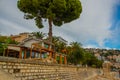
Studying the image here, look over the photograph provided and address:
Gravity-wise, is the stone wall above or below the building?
below

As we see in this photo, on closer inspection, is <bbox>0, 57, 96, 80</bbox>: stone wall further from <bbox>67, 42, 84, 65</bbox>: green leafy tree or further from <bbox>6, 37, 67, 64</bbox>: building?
<bbox>67, 42, 84, 65</bbox>: green leafy tree

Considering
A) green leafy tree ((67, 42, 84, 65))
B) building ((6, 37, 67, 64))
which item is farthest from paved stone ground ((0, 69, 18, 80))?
green leafy tree ((67, 42, 84, 65))

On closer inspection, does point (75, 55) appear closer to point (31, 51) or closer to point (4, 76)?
point (31, 51)

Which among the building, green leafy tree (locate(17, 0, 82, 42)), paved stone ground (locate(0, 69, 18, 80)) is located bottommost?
paved stone ground (locate(0, 69, 18, 80))

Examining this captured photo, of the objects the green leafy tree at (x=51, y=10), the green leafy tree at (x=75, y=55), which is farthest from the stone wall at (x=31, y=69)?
the green leafy tree at (x=75, y=55)

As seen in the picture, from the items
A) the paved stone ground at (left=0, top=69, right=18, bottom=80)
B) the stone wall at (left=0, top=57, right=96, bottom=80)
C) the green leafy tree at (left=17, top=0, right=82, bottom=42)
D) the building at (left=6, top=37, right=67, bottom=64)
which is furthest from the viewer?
the green leafy tree at (left=17, top=0, right=82, bottom=42)

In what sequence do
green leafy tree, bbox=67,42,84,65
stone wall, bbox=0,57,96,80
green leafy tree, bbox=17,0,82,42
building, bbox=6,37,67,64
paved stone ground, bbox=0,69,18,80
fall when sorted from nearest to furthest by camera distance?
paved stone ground, bbox=0,69,18,80, stone wall, bbox=0,57,96,80, building, bbox=6,37,67,64, green leafy tree, bbox=17,0,82,42, green leafy tree, bbox=67,42,84,65

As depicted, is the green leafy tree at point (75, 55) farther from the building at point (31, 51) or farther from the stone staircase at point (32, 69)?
the stone staircase at point (32, 69)

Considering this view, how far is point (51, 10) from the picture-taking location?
27.6m

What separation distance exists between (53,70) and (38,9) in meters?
16.5

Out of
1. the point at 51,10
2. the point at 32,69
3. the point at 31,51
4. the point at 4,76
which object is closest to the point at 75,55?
the point at 51,10

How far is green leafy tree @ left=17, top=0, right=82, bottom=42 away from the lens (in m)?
27.6

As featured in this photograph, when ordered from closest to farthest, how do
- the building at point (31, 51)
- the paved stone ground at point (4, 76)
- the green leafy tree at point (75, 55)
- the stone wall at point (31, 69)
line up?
1. the paved stone ground at point (4, 76)
2. the stone wall at point (31, 69)
3. the building at point (31, 51)
4. the green leafy tree at point (75, 55)

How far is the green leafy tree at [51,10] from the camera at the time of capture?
2762 centimetres
